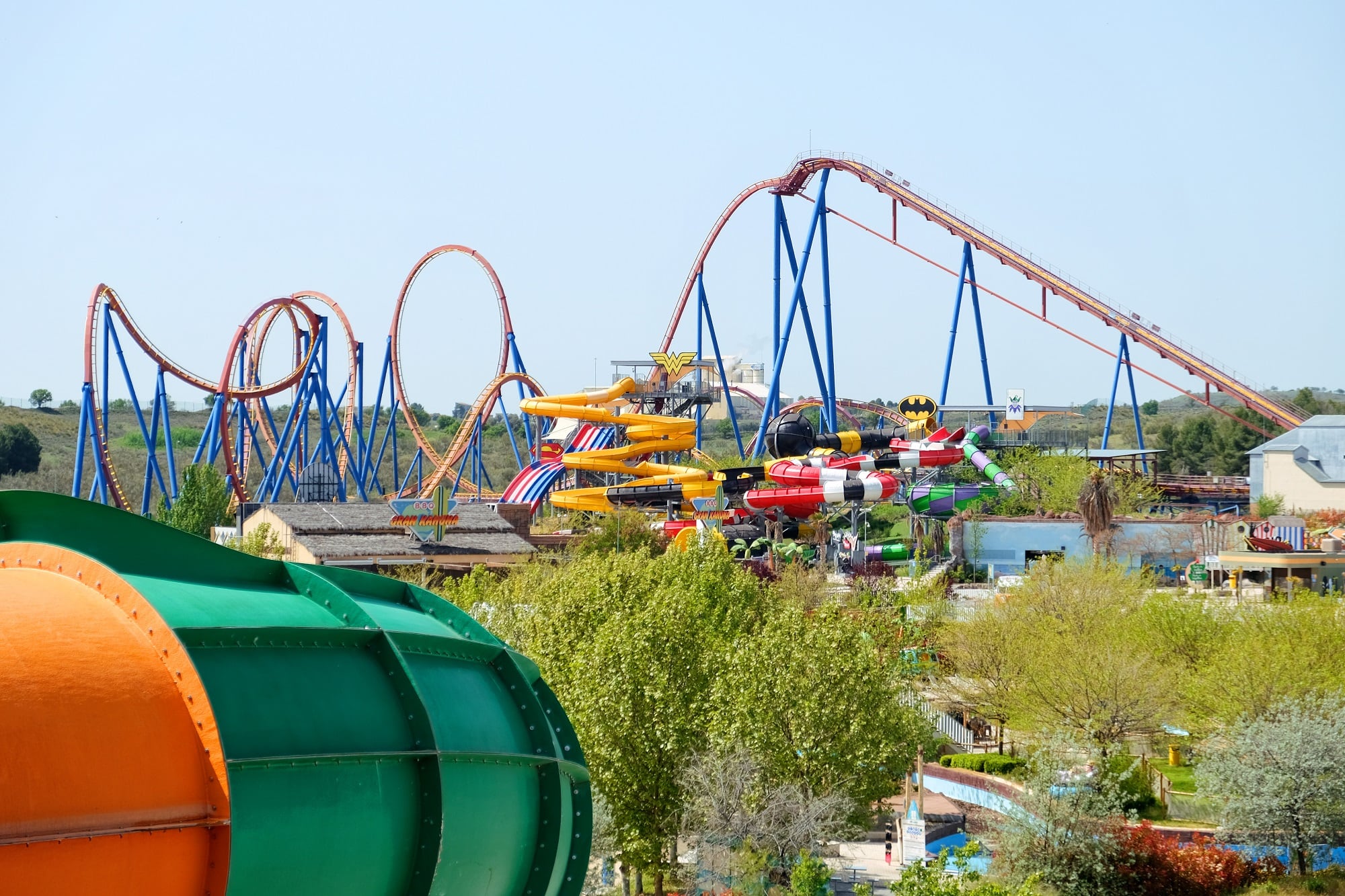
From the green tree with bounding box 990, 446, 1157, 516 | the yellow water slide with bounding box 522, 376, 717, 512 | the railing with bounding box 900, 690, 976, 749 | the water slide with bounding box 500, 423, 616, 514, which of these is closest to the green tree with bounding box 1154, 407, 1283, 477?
the green tree with bounding box 990, 446, 1157, 516

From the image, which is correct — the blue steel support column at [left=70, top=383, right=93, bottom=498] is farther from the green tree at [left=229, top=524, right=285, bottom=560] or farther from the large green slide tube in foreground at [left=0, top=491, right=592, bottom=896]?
the large green slide tube in foreground at [left=0, top=491, right=592, bottom=896]

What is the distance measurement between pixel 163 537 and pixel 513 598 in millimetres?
25303

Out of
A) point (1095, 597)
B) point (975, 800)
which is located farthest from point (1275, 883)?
point (1095, 597)

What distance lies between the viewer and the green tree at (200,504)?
4888cm

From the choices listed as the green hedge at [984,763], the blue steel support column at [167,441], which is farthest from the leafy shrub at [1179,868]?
the blue steel support column at [167,441]

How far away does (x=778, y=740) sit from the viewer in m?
20.1

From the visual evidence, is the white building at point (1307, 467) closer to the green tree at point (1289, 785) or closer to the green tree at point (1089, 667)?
the green tree at point (1089, 667)

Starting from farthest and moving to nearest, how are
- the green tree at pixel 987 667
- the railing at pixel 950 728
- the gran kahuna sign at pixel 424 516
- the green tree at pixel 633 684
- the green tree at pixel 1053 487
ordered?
the green tree at pixel 1053 487, the gran kahuna sign at pixel 424 516, the railing at pixel 950 728, the green tree at pixel 987 667, the green tree at pixel 633 684

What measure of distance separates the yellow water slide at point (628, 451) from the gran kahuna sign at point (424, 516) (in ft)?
20.8

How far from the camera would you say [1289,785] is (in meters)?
20.1

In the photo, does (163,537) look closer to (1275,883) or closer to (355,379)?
(1275,883)

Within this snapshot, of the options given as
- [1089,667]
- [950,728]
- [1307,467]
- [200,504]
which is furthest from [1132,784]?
[1307,467]

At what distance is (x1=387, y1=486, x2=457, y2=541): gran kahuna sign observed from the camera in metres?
46.4

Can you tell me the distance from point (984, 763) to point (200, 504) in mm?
32258
